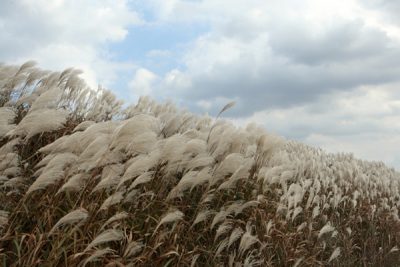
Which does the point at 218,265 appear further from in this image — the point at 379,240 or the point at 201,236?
the point at 379,240

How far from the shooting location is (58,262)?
13.9 ft

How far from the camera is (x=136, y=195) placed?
550 centimetres

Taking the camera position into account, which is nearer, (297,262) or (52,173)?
(52,173)

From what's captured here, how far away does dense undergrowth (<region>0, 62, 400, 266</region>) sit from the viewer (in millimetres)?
4371

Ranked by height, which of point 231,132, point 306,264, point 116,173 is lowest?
point 306,264

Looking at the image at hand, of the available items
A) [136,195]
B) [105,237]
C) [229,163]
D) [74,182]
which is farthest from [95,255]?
[229,163]

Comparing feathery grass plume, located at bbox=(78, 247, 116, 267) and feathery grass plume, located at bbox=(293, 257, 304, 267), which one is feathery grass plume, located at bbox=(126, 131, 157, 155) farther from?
feathery grass plume, located at bbox=(293, 257, 304, 267)

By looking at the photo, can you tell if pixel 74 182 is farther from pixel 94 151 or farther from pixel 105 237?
pixel 105 237

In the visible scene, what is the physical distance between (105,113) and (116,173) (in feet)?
14.3

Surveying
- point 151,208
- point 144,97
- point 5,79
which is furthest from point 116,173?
point 144,97

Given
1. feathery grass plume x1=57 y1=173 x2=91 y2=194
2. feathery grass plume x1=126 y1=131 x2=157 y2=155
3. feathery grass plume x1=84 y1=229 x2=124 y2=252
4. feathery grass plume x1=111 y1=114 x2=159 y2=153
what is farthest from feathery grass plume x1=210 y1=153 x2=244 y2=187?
feathery grass plume x1=84 y1=229 x2=124 y2=252

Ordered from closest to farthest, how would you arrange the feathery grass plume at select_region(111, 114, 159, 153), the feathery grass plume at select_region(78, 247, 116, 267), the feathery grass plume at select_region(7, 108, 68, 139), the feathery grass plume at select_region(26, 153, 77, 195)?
the feathery grass plume at select_region(78, 247, 116, 267) < the feathery grass plume at select_region(26, 153, 77, 195) < the feathery grass plume at select_region(111, 114, 159, 153) < the feathery grass plume at select_region(7, 108, 68, 139)

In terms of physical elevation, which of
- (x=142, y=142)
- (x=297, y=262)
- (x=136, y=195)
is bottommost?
(x=297, y=262)

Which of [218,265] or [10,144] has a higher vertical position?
[10,144]
